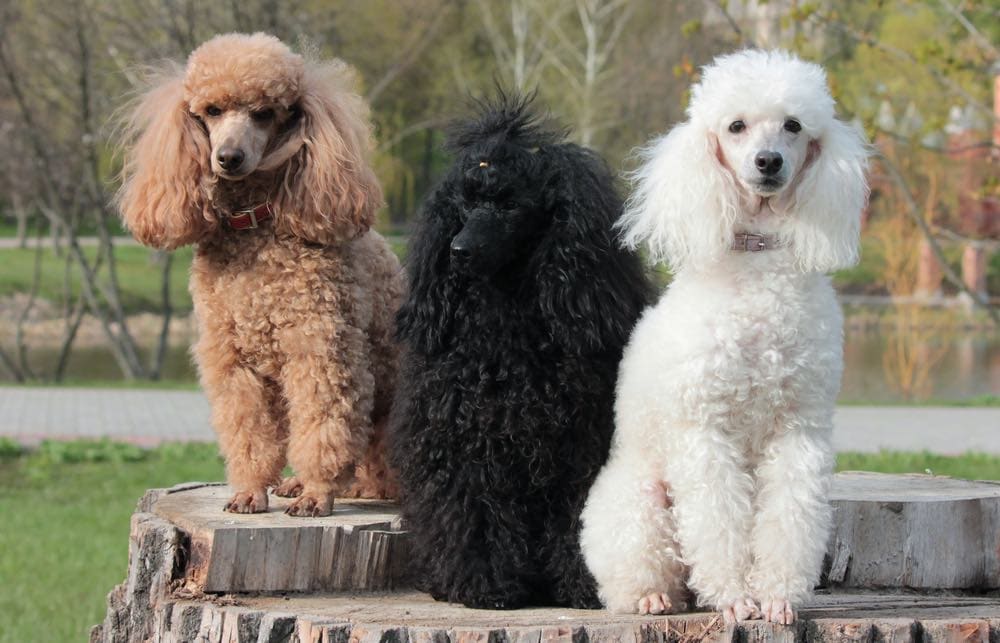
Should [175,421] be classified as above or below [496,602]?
above

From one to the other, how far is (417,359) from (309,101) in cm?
80

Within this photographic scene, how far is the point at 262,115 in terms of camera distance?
301 cm

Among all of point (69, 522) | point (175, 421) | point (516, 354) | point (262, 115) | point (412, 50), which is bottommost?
point (69, 522)

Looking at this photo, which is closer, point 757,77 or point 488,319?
point 757,77

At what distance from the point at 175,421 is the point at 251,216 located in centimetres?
808

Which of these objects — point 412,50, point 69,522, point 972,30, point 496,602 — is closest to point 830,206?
point 496,602

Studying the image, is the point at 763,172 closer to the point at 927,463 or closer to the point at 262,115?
the point at 262,115

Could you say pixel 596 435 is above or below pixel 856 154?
below

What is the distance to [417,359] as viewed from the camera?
2.74 meters

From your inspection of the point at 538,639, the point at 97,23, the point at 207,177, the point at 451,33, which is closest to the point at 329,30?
the point at 97,23

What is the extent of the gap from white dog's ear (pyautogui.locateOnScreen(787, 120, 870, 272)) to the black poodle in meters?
0.46

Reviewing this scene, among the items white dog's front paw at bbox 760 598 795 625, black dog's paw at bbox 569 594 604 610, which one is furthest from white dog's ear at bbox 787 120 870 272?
black dog's paw at bbox 569 594 604 610

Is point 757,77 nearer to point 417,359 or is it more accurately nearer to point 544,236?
point 544,236

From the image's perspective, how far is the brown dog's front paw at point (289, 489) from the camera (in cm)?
327
